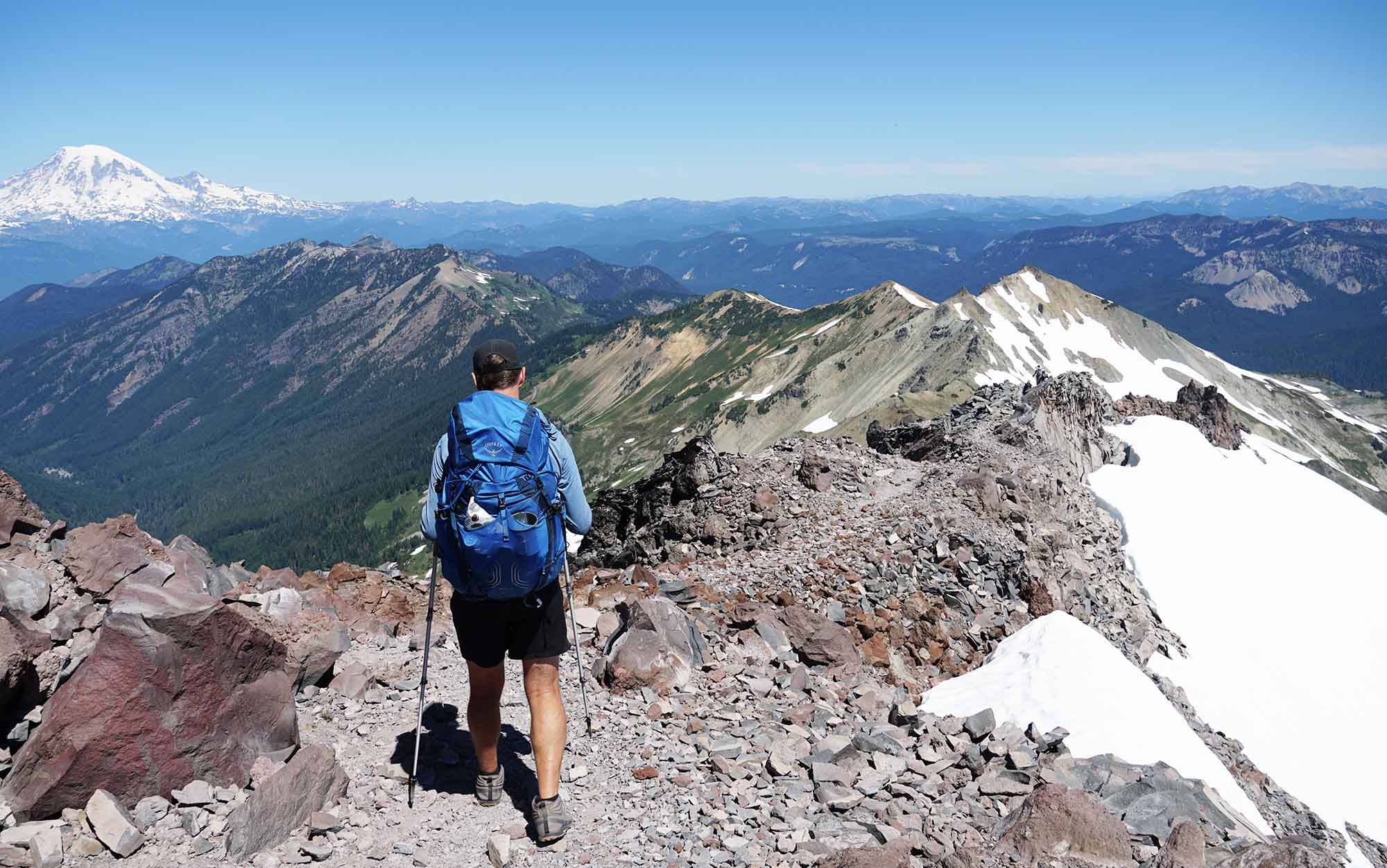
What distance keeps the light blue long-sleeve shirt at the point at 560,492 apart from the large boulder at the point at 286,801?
2.33m

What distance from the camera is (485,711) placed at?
23.9ft

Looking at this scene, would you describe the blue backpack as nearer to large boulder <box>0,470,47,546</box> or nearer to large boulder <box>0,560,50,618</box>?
large boulder <box>0,560,50,618</box>

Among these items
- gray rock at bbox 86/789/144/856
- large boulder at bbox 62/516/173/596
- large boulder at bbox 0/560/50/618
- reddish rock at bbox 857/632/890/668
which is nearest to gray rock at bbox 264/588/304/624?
large boulder at bbox 62/516/173/596

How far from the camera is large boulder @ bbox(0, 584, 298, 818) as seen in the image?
6.41 metres

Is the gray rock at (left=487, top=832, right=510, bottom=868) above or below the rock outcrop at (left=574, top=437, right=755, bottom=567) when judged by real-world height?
above

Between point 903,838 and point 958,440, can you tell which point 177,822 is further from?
point 958,440

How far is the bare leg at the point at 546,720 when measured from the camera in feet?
22.6

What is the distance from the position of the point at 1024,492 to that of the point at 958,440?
4.57 metres

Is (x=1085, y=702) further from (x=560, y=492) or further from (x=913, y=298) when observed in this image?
(x=913, y=298)

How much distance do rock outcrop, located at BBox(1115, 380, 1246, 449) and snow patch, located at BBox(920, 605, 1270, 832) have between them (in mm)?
56937

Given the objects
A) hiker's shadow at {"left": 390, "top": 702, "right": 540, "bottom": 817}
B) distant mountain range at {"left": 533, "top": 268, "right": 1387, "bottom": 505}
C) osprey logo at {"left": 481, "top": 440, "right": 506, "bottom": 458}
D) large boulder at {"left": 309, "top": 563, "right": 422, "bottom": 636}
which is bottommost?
distant mountain range at {"left": 533, "top": 268, "right": 1387, "bottom": 505}

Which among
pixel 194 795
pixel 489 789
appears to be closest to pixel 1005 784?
pixel 489 789

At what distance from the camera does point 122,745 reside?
262 inches

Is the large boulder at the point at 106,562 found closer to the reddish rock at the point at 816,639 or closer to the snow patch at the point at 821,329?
the reddish rock at the point at 816,639
